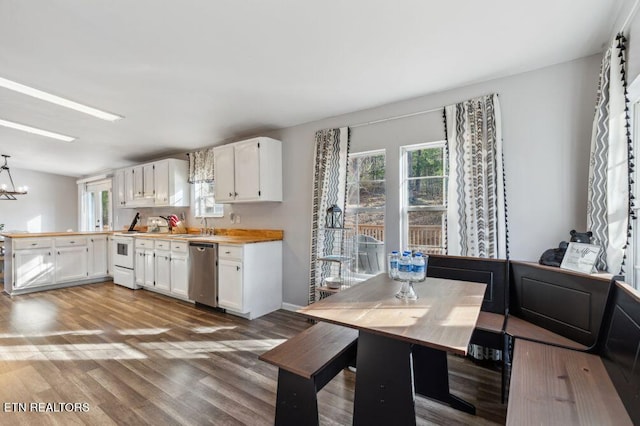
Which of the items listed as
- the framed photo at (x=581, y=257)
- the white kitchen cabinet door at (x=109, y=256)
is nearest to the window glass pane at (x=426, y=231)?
the framed photo at (x=581, y=257)

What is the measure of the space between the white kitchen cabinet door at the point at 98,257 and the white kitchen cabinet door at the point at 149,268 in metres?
1.47

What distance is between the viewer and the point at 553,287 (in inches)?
79.5

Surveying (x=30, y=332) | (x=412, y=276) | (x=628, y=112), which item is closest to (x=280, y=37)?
(x=412, y=276)

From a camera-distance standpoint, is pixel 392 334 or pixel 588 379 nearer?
pixel 392 334

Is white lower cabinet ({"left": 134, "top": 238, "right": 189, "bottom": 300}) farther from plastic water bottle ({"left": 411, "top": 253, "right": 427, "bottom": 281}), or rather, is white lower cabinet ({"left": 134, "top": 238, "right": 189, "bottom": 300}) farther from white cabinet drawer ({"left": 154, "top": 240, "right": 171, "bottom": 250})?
plastic water bottle ({"left": 411, "top": 253, "right": 427, "bottom": 281})

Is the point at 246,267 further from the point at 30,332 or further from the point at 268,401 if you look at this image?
the point at 30,332

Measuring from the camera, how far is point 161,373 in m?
2.35

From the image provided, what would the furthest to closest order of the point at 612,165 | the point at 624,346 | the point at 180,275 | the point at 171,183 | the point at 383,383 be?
the point at 171,183
the point at 180,275
the point at 612,165
the point at 383,383
the point at 624,346

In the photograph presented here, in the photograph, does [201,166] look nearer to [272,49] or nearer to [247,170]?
[247,170]

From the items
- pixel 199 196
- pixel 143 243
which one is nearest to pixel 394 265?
pixel 199 196

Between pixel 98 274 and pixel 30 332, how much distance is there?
264 centimetres

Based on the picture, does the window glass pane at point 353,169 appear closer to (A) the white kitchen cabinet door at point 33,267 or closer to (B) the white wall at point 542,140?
(B) the white wall at point 542,140

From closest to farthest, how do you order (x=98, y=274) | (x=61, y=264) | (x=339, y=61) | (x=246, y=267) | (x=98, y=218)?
(x=339, y=61) < (x=246, y=267) < (x=61, y=264) < (x=98, y=274) < (x=98, y=218)

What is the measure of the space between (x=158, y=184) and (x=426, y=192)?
466cm
